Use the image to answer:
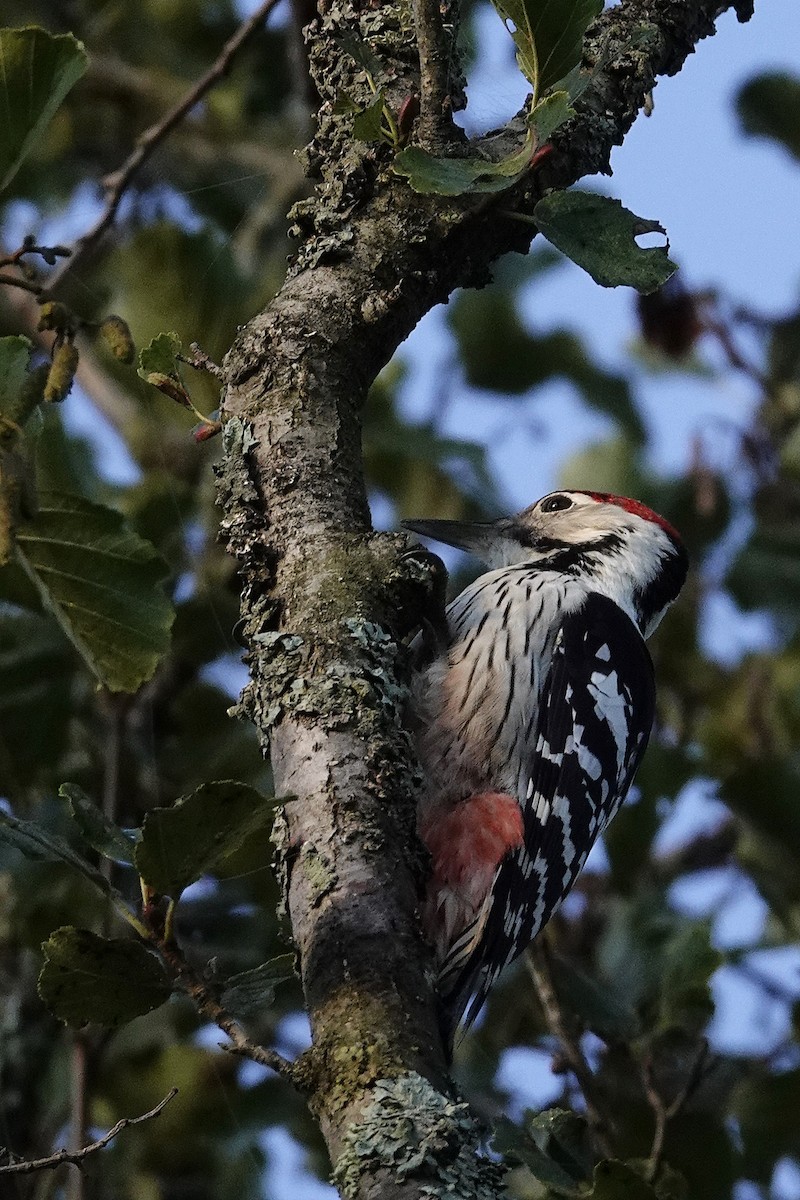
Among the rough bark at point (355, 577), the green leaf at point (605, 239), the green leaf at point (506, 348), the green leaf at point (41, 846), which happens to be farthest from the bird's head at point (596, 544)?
the green leaf at point (41, 846)

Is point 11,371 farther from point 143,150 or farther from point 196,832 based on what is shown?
point 143,150

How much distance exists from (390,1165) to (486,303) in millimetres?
3784

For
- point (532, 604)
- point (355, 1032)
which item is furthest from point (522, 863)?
point (355, 1032)

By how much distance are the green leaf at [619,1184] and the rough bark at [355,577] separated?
0.63m

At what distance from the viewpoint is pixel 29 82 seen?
7.59 feet

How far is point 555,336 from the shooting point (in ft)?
16.8

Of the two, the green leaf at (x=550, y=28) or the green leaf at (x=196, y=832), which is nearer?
the green leaf at (x=196, y=832)

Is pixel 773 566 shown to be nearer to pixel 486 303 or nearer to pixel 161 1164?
pixel 486 303

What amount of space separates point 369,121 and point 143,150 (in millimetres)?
956

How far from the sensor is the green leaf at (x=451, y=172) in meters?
2.04

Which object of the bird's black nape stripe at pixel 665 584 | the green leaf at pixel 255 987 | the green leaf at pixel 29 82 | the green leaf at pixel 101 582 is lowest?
the green leaf at pixel 255 987

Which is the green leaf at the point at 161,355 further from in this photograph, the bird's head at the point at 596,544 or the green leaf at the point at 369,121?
the bird's head at the point at 596,544

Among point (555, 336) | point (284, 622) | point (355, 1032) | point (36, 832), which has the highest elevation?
point (555, 336)

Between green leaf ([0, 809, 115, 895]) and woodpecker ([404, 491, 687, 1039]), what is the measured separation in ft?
3.06
